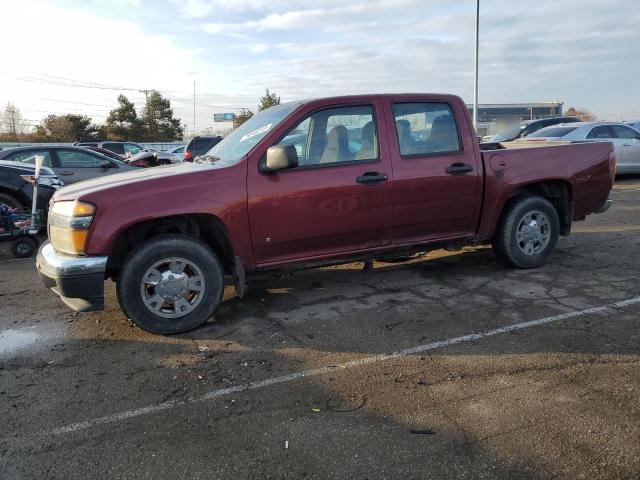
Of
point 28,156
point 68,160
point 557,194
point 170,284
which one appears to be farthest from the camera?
point 28,156

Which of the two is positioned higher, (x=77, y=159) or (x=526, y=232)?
(x=77, y=159)

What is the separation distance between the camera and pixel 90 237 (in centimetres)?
410

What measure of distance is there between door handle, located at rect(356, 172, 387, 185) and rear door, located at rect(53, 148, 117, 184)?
316 inches

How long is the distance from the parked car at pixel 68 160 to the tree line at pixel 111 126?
48315 mm

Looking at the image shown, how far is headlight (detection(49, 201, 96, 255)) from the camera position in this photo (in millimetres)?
4094

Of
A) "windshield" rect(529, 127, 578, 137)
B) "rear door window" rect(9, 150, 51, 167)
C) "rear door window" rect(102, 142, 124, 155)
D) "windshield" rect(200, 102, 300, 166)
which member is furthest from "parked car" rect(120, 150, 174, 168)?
"windshield" rect(529, 127, 578, 137)

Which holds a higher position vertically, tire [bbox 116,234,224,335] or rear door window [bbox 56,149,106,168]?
rear door window [bbox 56,149,106,168]

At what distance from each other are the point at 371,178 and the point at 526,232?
2148 mm

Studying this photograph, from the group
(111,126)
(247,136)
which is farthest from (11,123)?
(247,136)

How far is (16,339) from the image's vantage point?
14.5ft

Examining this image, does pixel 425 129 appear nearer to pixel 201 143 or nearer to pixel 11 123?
pixel 201 143

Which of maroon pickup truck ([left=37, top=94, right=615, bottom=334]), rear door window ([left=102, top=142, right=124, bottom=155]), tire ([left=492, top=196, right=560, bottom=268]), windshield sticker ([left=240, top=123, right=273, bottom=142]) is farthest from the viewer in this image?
rear door window ([left=102, top=142, right=124, bottom=155])

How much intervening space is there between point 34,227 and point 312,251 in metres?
4.60

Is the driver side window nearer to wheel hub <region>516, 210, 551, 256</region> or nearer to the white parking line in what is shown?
the white parking line
